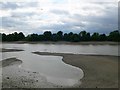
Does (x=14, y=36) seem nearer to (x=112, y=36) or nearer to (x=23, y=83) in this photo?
(x=112, y=36)

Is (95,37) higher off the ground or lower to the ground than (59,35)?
lower

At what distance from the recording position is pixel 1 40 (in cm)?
13725

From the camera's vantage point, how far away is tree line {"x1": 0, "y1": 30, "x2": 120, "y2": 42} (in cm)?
11821

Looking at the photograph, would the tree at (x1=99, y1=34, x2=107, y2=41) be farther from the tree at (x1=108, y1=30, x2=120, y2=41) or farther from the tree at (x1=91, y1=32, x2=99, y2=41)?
the tree at (x1=108, y1=30, x2=120, y2=41)

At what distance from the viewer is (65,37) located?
133 m

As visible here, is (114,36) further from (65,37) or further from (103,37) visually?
(65,37)

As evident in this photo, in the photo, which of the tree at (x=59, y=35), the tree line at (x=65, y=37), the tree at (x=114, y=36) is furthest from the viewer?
the tree at (x=59, y=35)

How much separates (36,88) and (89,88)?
3.03 metres

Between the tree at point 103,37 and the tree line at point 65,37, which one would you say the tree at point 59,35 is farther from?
the tree at point 103,37

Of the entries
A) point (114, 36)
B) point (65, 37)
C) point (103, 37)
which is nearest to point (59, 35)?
point (65, 37)

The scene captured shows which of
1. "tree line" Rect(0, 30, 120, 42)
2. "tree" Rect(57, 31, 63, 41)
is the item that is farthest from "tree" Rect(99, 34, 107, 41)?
"tree" Rect(57, 31, 63, 41)

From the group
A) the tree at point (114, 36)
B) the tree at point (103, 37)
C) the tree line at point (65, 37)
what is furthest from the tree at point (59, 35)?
the tree at point (114, 36)

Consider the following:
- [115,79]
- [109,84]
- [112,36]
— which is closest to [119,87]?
[109,84]

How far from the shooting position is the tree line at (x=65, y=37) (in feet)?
388
